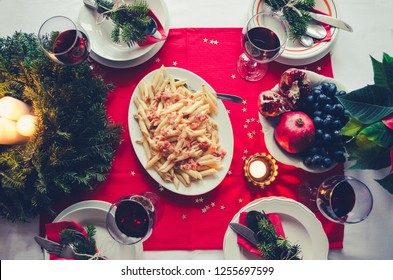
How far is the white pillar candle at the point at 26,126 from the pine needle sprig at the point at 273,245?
61 centimetres

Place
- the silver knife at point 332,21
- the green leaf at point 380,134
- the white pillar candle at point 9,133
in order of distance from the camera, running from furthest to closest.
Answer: the silver knife at point 332,21 → the white pillar candle at point 9,133 → the green leaf at point 380,134

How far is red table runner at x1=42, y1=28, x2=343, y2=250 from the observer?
1077mm

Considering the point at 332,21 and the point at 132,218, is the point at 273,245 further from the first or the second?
the point at 332,21

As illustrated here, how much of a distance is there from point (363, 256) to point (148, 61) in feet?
2.63

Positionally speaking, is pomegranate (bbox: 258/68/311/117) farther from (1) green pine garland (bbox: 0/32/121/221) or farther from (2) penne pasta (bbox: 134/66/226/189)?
(1) green pine garland (bbox: 0/32/121/221)

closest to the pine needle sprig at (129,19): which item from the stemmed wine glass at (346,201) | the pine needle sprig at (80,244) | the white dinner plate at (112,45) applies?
the white dinner plate at (112,45)

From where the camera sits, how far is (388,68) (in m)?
0.83

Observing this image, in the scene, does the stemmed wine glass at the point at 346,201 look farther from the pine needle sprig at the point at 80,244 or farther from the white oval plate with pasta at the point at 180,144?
the pine needle sprig at the point at 80,244

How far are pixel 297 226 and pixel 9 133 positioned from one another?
77 centimetres

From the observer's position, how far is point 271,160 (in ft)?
3.54

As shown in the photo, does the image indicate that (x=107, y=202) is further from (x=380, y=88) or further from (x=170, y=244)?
(x=380, y=88)

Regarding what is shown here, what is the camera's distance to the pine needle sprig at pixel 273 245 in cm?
96

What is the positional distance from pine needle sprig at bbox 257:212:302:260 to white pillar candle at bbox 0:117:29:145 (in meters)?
0.64

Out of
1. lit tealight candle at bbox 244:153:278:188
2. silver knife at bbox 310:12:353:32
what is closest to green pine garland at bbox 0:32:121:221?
lit tealight candle at bbox 244:153:278:188
